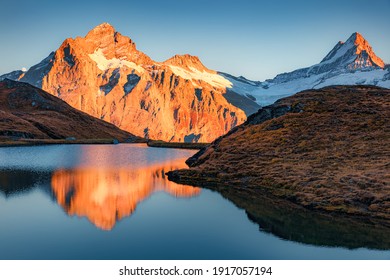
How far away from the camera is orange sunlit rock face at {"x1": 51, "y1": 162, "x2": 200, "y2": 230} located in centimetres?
5003

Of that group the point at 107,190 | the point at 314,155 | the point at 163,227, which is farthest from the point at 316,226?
the point at 107,190

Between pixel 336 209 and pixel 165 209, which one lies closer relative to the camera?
pixel 336 209

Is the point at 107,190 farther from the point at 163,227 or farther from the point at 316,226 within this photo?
the point at 316,226

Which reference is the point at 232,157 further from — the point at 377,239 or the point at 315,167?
the point at 377,239

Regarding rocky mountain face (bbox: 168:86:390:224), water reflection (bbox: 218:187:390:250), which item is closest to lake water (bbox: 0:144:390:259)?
water reflection (bbox: 218:187:390:250)

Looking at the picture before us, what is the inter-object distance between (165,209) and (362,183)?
2593 centimetres

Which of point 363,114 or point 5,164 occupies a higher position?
point 363,114

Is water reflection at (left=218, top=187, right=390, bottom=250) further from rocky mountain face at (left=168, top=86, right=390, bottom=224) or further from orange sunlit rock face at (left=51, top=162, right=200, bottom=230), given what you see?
orange sunlit rock face at (left=51, top=162, right=200, bottom=230)

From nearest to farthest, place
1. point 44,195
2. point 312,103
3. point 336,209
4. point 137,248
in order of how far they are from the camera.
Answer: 1. point 137,248
2. point 336,209
3. point 44,195
4. point 312,103

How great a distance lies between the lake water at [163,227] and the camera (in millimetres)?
35219

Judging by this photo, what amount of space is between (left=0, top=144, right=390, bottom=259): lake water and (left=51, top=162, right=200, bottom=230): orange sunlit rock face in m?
0.15

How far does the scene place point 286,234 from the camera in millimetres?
41188

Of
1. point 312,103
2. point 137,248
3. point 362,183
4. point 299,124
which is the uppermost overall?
point 312,103

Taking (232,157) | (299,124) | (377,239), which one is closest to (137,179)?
(232,157)
